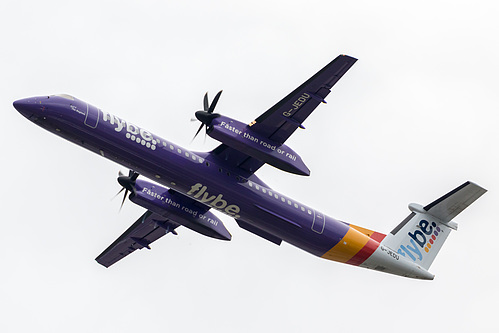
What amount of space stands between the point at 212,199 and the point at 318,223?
196 inches

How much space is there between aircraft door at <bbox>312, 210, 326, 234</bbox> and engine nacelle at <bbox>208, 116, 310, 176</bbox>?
3053mm

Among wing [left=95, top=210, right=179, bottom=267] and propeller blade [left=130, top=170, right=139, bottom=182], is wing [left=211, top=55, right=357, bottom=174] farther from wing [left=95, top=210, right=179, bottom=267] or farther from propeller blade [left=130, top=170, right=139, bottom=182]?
wing [left=95, top=210, right=179, bottom=267]

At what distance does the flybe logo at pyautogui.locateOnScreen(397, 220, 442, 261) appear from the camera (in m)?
34.1

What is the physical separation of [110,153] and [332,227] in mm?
10321

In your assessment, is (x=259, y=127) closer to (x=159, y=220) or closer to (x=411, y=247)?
(x=159, y=220)

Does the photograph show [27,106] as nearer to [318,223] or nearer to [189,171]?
[189,171]

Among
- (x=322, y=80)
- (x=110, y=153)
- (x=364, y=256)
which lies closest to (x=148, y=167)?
(x=110, y=153)

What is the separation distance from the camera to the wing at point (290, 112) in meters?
27.0

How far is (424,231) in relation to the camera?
1362 inches

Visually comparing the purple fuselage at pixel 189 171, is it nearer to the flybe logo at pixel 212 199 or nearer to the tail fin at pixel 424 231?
the flybe logo at pixel 212 199

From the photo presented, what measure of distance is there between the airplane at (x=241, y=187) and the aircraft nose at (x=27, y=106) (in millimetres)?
37

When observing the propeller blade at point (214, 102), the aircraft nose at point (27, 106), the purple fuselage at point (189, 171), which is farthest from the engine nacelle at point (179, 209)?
the aircraft nose at point (27, 106)

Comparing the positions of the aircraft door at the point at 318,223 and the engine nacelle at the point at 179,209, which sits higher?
the aircraft door at the point at 318,223

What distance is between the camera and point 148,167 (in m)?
28.2
